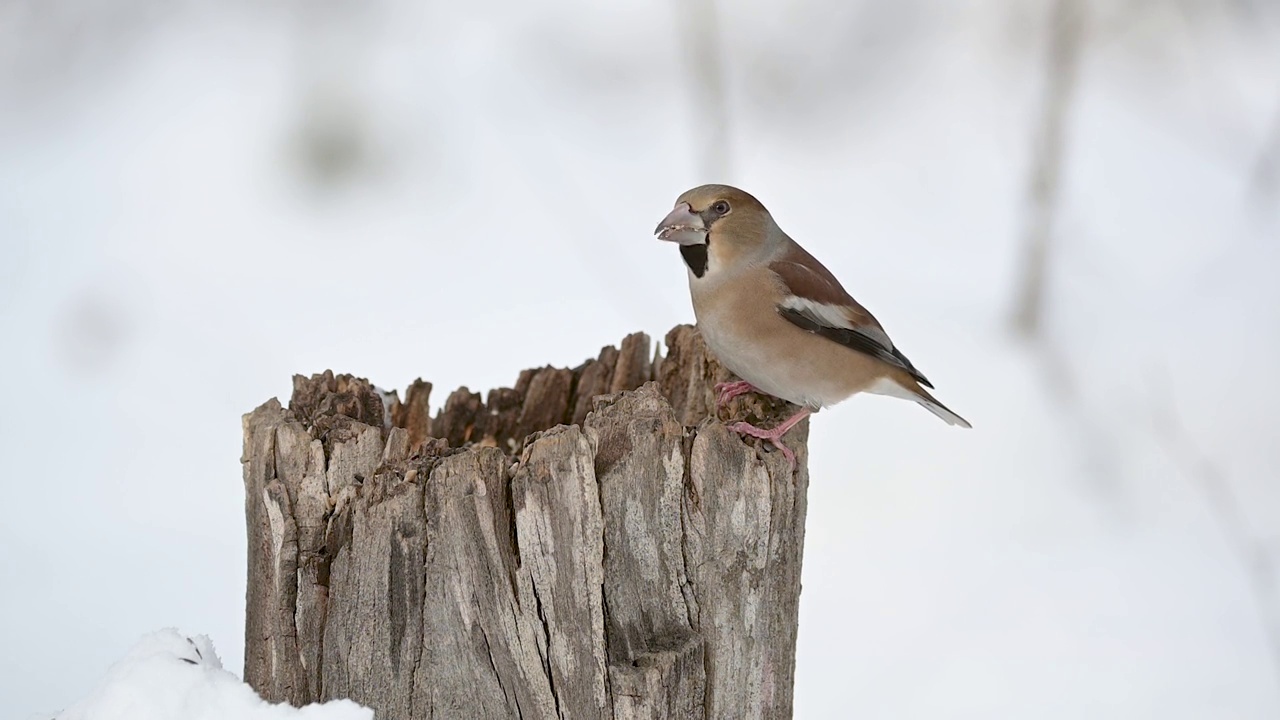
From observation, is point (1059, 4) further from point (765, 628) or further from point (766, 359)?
point (765, 628)

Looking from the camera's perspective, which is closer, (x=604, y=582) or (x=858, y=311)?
(x=604, y=582)

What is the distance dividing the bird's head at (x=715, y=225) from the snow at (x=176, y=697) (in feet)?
5.16

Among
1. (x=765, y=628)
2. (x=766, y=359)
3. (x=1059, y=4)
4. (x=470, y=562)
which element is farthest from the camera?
(x=1059, y=4)

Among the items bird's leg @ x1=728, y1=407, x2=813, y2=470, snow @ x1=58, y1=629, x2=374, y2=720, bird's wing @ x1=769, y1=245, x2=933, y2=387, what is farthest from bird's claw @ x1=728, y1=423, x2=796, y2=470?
snow @ x1=58, y1=629, x2=374, y2=720

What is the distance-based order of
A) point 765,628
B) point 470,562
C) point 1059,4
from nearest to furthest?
1. point 470,562
2. point 765,628
3. point 1059,4

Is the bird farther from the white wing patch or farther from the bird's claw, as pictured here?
the bird's claw

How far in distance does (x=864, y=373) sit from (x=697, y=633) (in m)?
1.15

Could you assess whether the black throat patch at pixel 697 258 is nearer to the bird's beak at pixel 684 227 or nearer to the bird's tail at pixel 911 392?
the bird's beak at pixel 684 227

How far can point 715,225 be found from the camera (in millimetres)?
3822

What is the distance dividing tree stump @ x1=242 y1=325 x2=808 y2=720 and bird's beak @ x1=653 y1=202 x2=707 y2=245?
687mm

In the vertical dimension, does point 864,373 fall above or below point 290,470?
above

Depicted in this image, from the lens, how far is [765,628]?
10.7ft

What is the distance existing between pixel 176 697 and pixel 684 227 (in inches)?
71.8

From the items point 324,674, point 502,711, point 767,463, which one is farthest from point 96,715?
point 767,463
